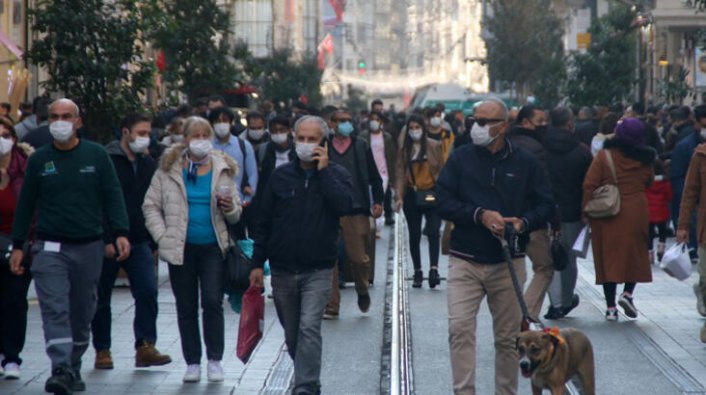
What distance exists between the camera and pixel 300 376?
890 centimetres

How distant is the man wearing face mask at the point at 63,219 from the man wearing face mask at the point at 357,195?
163 inches

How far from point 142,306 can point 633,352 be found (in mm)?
3751

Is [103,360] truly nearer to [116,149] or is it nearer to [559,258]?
[116,149]

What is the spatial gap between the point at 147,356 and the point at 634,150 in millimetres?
4751

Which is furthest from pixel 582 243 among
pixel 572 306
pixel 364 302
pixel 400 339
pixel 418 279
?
pixel 418 279

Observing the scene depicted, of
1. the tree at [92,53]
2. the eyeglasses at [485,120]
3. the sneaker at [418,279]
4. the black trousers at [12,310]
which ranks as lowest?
the sneaker at [418,279]

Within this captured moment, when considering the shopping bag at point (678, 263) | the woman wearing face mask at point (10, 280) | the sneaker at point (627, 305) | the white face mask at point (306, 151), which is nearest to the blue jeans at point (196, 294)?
the woman wearing face mask at point (10, 280)

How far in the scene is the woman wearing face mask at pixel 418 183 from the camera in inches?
638

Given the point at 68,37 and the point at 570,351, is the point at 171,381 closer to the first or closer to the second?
the point at 570,351

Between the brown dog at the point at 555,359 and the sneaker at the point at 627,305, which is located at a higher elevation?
the brown dog at the point at 555,359

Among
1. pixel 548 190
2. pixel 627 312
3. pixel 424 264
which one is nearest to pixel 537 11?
pixel 424 264

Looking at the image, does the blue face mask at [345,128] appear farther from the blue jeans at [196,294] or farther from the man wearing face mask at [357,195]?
the blue jeans at [196,294]

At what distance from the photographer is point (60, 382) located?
30.5 feet

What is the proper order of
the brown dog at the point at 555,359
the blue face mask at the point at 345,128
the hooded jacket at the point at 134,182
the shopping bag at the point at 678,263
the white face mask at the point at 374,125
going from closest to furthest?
the brown dog at the point at 555,359
the hooded jacket at the point at 134,182
the shopping bag at the point at 678,263
the blue face mask at the point at 345,128
the white face mask at the point at 374,125
